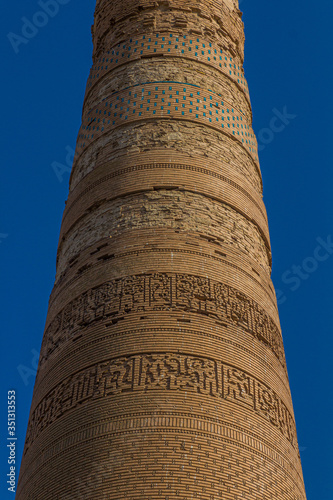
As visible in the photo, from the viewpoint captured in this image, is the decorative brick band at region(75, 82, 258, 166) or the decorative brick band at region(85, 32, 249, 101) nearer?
the decorative brick band at region(75, 82, 258, 166)

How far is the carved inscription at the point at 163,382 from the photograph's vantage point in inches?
207

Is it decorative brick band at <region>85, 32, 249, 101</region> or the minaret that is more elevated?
decorative brick band at <region>85, 32, 249, 101</region>

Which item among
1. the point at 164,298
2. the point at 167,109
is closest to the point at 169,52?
the point at 167,109

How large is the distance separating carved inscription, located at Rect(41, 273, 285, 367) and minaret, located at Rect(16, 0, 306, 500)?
1 centimetres

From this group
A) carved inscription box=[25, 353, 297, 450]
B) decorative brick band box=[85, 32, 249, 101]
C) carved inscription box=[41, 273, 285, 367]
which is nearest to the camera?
carved inscription box=[25, 353, 297, 450]

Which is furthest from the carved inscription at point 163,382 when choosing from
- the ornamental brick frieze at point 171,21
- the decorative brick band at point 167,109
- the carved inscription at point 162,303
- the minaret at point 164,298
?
the ornamental brick frieze at point 171,21

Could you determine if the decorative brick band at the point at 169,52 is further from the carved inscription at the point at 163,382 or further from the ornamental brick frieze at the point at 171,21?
the carved inscription at the point at 163,382

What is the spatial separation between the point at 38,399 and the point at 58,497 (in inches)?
44.0

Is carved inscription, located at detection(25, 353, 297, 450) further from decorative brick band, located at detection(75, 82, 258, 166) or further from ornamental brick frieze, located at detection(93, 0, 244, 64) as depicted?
ornamental brick frieze, located at detection(93, 0, 244, 64)

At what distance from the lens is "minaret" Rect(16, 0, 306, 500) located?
5.00m

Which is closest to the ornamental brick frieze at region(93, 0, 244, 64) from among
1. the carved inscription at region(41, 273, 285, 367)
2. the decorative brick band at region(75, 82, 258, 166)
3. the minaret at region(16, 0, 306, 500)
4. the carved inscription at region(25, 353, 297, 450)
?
the minaret at region(16, 0, 306, 500)

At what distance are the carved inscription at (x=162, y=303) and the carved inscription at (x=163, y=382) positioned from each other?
17.0 inches

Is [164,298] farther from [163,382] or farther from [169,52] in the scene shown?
[169,52]

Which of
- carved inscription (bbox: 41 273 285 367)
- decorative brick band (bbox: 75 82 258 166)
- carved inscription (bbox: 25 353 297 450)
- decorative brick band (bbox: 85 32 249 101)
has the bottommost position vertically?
carved inscription (bbox: 25 353 297 450)
